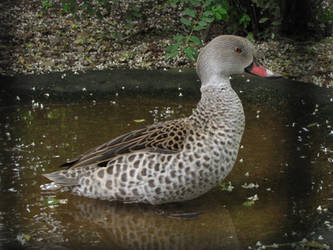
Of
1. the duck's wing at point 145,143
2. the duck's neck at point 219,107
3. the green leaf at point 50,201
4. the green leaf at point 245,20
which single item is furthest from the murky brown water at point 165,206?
the green leaf at point 245,20

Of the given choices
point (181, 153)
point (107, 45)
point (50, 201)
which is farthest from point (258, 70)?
point (107, 45)

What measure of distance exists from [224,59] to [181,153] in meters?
0.71

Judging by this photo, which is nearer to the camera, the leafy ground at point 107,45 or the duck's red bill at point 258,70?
the duck's red bill at point 258,70

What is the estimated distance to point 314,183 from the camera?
4105 millimetres

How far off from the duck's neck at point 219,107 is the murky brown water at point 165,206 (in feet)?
1.82

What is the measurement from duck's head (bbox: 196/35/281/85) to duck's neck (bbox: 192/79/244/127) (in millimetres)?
51

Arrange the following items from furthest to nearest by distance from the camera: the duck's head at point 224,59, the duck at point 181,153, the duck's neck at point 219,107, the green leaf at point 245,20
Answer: the green leaf at point 245,20 < the duck's head at point 224,59 < the duck's neck at point 219,107 < the duck at point 181,153

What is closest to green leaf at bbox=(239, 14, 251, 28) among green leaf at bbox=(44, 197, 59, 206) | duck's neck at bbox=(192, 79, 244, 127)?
duck's neck at bbox=(192, 79, 244, 127)

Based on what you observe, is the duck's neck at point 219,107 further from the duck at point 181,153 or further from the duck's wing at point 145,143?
the duck's wing at point 145,143

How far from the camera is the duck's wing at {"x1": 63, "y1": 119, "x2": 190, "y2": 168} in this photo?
367 cm

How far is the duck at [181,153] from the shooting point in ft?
11.8

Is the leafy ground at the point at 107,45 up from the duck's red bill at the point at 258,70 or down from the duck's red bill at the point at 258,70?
down

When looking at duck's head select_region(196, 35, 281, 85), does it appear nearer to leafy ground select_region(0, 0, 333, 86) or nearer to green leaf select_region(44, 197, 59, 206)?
green leaf select_region(44, 197, 59, 206)

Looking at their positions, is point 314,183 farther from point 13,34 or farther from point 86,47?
point 13,34
